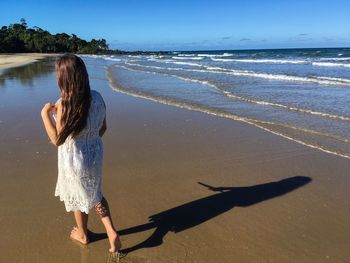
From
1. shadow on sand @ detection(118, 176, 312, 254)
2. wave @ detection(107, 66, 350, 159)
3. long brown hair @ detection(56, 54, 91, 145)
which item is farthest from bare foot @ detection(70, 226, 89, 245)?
wave @ detection(107, 66, 350, 159)

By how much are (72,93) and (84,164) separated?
2.19 feet

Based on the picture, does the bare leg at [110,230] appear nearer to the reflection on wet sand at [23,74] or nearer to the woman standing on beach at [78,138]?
the woman standing on beach at [78,138]

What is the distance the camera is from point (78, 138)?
346 cm

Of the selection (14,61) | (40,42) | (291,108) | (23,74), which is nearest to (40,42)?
(40,42)

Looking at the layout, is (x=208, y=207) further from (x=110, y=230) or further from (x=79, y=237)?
(x=79, y=237)

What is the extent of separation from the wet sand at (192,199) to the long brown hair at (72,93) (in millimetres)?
1194

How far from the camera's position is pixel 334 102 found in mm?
11945

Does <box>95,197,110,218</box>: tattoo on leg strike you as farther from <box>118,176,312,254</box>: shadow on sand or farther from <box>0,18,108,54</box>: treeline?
<box>0,18,108,54</box>: treeline

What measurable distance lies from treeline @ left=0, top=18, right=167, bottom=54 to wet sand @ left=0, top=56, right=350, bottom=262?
92.7 m

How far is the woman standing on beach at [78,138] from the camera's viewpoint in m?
3.19

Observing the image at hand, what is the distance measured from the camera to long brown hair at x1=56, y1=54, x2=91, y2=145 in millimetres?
3154

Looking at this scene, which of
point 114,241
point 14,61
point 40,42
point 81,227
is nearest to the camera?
point 114,241

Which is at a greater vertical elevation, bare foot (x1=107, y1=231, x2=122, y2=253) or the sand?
bare foot (x1=107, y1=231, x2=122, y2=253)

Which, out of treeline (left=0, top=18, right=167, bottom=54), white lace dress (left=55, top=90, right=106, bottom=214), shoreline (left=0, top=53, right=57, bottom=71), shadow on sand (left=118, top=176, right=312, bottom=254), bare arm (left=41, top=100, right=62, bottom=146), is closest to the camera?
bare arm (left=41, top=100, right=62, bottom=146)
